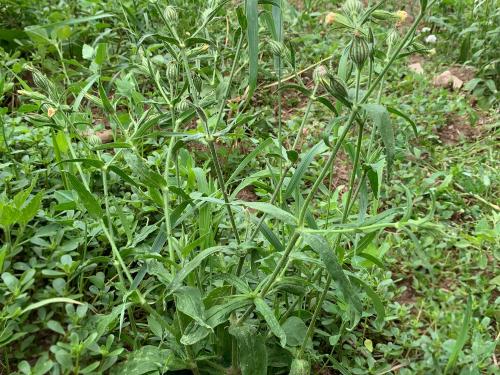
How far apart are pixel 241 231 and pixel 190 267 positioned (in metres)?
0.59

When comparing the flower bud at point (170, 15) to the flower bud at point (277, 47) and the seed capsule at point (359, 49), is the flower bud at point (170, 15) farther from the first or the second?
the seed capsule at point (359, 49)

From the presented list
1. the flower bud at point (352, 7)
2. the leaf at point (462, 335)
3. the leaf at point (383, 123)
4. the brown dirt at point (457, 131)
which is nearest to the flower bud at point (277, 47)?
the flower bud at point (352, 7)

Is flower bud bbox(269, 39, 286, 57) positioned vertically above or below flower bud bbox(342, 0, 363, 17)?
below

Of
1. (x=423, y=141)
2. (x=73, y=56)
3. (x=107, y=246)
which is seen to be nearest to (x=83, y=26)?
(x=73, y=56)

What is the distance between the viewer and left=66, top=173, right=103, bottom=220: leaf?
121 cm

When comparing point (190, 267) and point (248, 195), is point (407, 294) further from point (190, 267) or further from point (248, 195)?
point (190, 267)

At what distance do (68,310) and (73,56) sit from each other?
1588 mm

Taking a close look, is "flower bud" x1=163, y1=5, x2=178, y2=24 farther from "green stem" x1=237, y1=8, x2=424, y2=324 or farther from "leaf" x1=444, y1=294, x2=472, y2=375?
"leaf" x1=444, y1=294, x2=472, y2=375

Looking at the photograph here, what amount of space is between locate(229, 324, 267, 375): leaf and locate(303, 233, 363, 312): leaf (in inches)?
9.7

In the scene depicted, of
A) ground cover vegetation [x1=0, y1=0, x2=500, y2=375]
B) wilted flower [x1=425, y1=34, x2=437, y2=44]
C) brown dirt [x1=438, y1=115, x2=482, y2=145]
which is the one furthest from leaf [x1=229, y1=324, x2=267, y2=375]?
wilted flower [x1=425, y1=34, x2=437, y2=44]

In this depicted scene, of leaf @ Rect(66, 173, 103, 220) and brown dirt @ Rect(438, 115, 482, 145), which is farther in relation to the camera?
brown dirt @ Rect(438, 115, 482, 145)

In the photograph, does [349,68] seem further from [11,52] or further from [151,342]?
[11,52]

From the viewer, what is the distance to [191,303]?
1.13m

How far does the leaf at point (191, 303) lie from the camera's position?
3.64 ft
